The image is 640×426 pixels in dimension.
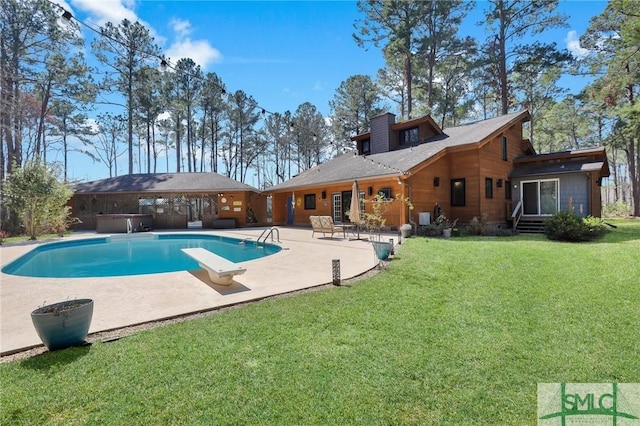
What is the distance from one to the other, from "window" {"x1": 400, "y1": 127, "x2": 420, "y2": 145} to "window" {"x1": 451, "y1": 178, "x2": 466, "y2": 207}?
4.63 meters

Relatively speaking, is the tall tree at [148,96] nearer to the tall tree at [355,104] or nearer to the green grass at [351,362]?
the tall tree at [355,104]

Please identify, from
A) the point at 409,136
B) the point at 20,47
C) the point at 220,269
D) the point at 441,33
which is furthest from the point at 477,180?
the point at 20,47

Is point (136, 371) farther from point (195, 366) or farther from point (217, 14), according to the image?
point (217, 14)

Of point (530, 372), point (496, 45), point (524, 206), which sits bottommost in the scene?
point (530, 372)

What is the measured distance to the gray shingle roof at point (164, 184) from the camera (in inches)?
786

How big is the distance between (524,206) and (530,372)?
15.5m

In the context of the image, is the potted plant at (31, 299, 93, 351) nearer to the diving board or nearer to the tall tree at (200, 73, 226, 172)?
the diving board

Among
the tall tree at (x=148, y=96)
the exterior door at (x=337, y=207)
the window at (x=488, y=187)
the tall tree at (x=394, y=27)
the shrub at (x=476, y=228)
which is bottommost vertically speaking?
the shrub at (x=476, y=228)

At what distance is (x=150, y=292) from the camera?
16.8ft

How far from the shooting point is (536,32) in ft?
64.2

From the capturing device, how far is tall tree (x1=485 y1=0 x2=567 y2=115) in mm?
19016

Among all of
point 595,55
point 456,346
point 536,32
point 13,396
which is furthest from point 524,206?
point 13,396

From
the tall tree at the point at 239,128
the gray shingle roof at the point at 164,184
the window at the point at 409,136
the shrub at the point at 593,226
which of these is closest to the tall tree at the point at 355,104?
the tall tree at the point at 239,128

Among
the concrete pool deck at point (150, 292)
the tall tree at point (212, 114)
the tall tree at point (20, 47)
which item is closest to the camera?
the concrete pool deck at point (150, 292)
